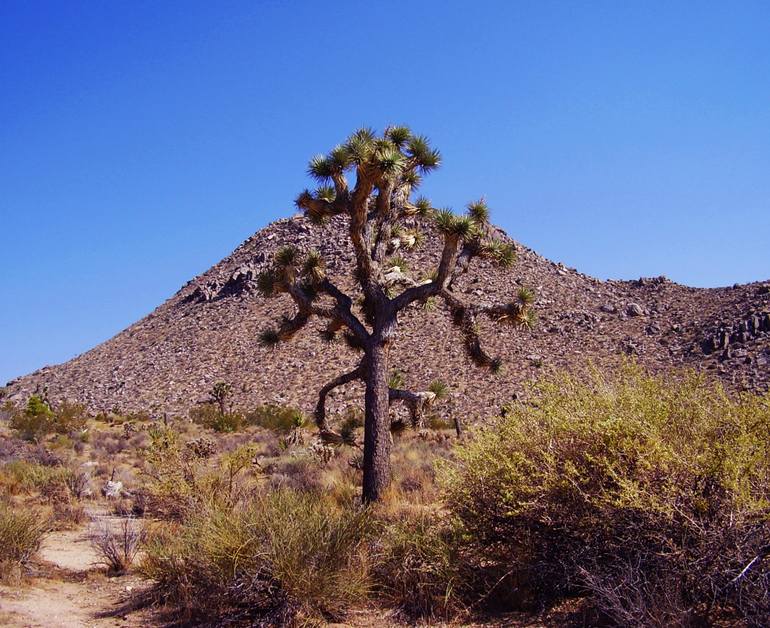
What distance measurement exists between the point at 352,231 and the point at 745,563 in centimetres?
823

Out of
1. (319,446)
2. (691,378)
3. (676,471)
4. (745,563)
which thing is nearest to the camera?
(745,563)

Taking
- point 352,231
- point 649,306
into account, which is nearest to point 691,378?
point 352,231

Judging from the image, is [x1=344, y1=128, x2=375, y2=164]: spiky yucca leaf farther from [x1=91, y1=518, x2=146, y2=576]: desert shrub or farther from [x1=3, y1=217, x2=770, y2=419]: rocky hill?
[x1=3, y1=217, x2=770, y2=419]: rocky hill

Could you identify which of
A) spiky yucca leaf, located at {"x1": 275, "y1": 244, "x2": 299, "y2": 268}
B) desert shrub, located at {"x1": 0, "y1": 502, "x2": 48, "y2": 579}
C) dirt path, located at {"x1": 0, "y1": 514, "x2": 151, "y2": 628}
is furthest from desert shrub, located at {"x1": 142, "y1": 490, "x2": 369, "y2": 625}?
spiky yucca leaf, located at {"x1": 275, "y1": 244, "x2": 299, "y2": 268}

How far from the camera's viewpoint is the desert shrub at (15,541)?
800cm

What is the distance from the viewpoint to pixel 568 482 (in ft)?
18.6

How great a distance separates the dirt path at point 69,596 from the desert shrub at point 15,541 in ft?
0.88

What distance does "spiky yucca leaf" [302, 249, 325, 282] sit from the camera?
39.7 ft

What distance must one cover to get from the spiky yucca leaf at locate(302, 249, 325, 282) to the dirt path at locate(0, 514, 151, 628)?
5.55 metres

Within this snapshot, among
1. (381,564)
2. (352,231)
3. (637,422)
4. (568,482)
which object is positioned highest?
(352,231)

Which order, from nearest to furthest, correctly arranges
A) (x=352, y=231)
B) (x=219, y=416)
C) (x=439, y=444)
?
(x=352, y=231)
(x=439, y=444)
(x=219, y=416)

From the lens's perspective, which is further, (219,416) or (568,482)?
(219,416)

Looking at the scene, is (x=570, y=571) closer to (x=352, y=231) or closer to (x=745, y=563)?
(x=745, y=563)

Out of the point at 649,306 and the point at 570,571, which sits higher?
the point at 649,306
